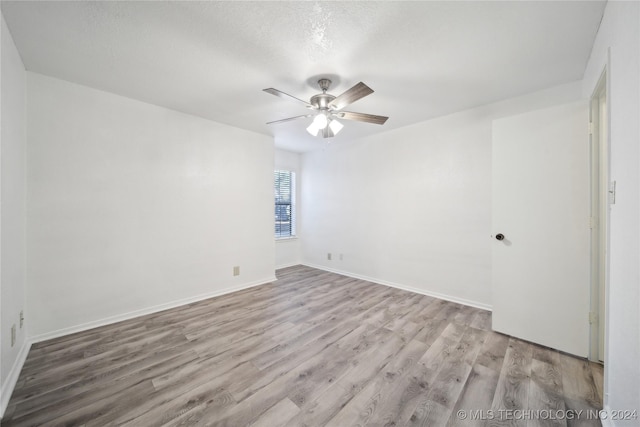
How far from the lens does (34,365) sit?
194cm

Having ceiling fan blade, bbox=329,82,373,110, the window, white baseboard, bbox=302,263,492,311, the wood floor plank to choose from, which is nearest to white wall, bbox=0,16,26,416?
ceiling fan blade, bbox=329,82,373,110

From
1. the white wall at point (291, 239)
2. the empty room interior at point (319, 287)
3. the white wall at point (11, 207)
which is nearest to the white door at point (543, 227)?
the empty room interior at point (319, 287)

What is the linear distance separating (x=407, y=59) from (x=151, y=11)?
1.89 metres

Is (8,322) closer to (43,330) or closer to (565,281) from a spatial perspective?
(43,330)

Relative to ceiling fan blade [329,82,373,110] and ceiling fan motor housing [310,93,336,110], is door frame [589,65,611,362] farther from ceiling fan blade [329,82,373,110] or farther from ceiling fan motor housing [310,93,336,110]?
ceiling fan motor housing [310,93,336,110]

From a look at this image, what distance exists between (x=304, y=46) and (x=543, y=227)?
2585mm

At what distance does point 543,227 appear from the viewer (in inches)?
87.5

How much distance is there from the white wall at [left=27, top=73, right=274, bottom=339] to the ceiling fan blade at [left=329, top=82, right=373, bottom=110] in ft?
6.84

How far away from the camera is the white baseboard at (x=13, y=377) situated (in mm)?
1519

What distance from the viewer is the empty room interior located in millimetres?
1517

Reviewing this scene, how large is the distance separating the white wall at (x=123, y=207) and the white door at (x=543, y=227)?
3.34 m

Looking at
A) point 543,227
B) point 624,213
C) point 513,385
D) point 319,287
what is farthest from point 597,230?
point 319,287

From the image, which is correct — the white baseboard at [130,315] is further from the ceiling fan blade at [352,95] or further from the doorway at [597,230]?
the doorway at [597,230]

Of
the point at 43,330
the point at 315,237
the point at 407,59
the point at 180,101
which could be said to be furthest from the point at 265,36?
the point at 315,237
